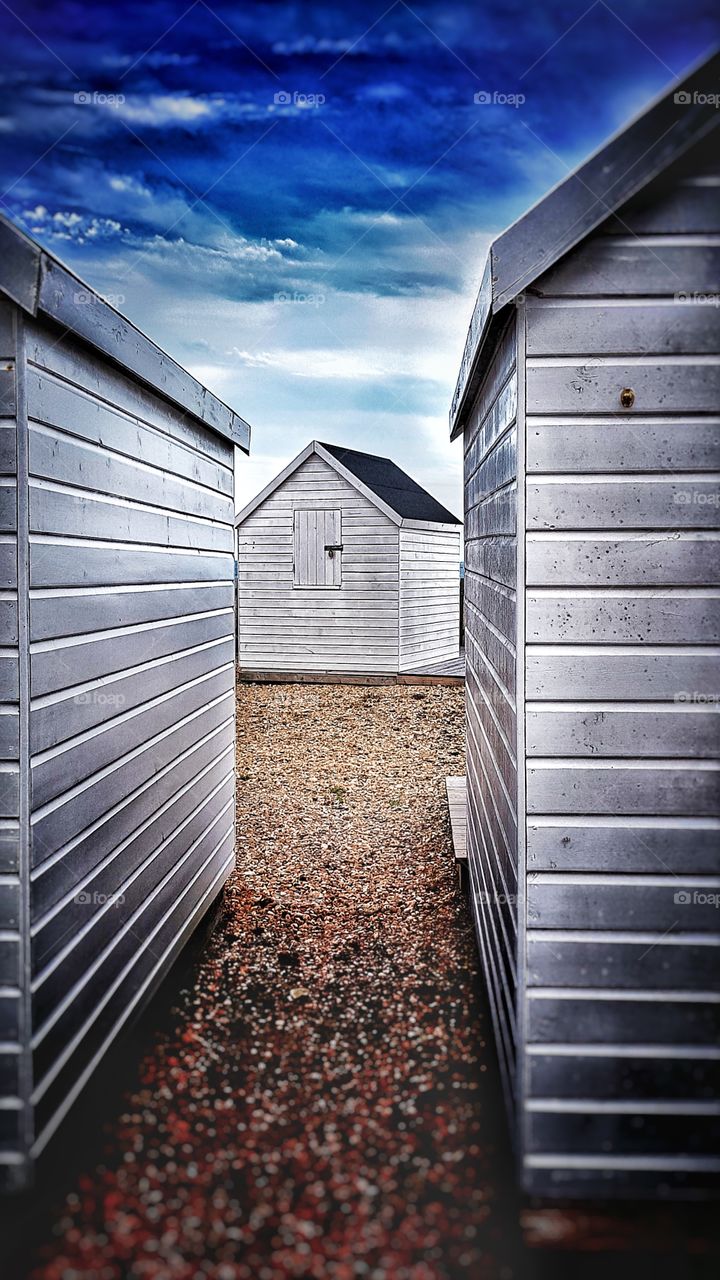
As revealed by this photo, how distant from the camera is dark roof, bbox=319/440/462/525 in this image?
48.6 feet

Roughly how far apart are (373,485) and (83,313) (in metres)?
12.0

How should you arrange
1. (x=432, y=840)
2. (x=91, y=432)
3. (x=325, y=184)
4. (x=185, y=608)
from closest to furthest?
(x=91, y=432)
(x=185, y=608)
(x=432, y=840)
(x=325, y=184)

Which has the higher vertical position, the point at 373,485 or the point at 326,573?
the point at 373,485

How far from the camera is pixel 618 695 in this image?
9.22 ft

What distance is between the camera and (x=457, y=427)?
6.20 metres

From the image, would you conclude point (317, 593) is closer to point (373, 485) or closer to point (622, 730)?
point (373, 485)

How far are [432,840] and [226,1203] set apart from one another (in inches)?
169

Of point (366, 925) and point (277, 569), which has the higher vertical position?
point (277, 569)

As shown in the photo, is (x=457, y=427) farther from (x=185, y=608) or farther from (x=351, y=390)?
(x=351, y=390)

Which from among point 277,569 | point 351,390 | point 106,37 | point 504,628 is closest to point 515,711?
point 504,628

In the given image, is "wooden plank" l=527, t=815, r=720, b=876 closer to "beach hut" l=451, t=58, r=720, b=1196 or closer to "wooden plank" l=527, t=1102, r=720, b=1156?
"beach hut" l=451, t=58, r=720, b=1196

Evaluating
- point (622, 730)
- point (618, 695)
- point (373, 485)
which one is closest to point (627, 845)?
point (622, 730)

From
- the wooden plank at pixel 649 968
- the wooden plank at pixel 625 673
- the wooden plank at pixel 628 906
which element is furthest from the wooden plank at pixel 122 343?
the wooden plank at pixel 649 968

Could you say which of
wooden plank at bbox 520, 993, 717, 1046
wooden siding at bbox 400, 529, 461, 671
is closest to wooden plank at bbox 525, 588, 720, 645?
wooden plank at bbox 520, 993, 717, 1046
